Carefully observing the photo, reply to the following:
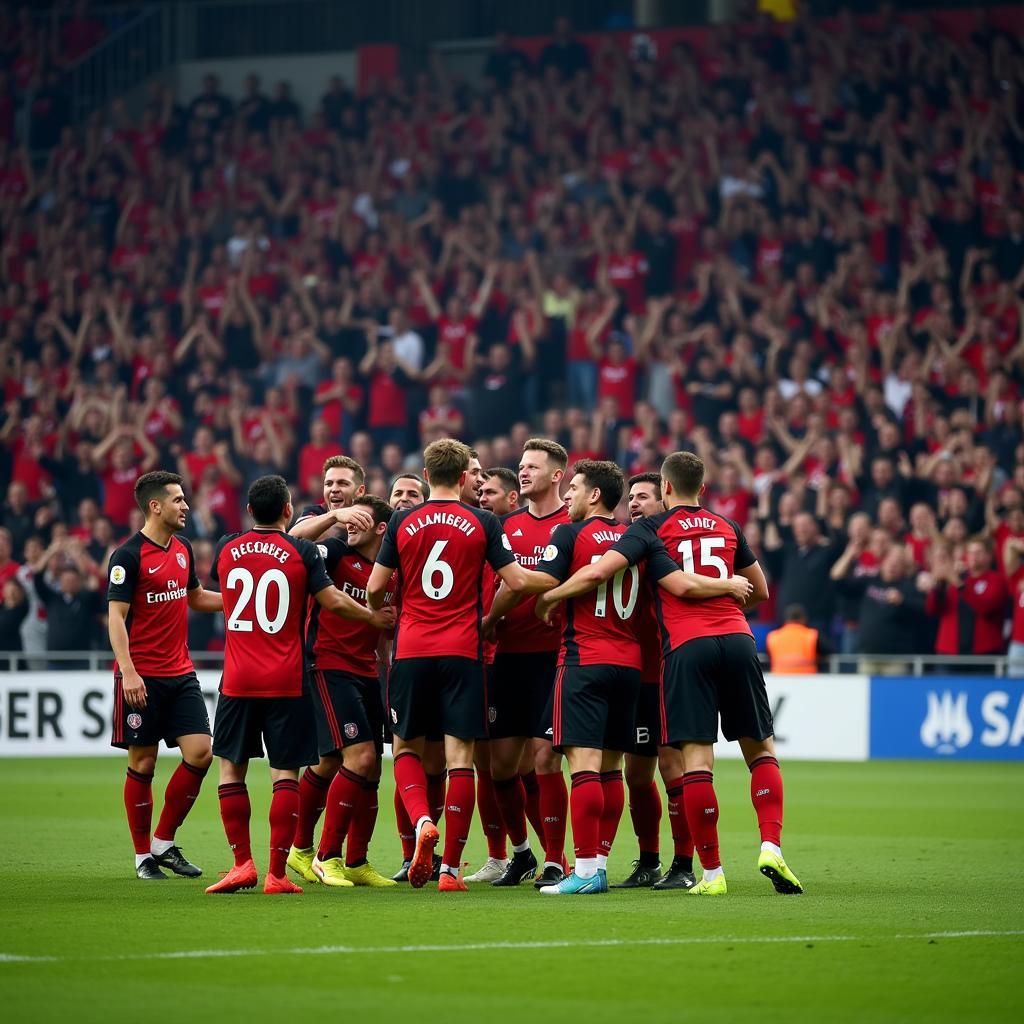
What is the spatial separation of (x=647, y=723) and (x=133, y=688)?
2.87 metres

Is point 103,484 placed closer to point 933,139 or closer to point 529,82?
point 529,82

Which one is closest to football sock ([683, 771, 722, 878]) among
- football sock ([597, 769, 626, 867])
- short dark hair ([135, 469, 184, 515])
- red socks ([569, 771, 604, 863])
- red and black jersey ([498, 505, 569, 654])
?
red socks ([569, 771, 604, 863])

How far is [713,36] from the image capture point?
1110 inches

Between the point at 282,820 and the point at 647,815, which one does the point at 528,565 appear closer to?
the point at 647,815

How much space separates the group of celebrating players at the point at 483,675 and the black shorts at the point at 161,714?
0.18 meters

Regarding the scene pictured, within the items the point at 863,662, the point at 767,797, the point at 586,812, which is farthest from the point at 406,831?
the point at 863,662

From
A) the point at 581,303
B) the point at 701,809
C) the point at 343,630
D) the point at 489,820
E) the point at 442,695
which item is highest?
the point at 581,303

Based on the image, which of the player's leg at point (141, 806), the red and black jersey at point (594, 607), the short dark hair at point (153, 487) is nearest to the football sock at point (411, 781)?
the red and black jersey at point (594, 607)

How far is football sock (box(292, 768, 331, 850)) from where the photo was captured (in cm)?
1058

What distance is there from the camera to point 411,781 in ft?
32.3

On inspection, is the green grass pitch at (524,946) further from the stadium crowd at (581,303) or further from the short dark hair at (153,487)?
the stadium crowd at (581,303)

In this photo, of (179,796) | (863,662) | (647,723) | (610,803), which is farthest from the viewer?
(863,662)

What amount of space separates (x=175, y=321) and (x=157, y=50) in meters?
6.99

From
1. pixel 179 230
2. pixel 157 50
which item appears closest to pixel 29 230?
pixel 179 230
